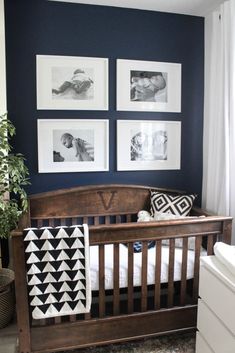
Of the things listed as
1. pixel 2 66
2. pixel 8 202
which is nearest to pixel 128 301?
pixel 8 202

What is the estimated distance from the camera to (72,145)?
8.53ft

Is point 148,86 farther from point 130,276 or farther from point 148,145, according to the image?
point 130,276

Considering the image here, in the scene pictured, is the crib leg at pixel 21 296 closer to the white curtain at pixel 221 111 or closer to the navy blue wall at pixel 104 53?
the navy blue wall at pixel 104 53

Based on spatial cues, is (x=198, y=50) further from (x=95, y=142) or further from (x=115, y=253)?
(x=115, y=253)

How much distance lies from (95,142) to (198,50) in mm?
1299

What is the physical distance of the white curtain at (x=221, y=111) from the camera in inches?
90.4

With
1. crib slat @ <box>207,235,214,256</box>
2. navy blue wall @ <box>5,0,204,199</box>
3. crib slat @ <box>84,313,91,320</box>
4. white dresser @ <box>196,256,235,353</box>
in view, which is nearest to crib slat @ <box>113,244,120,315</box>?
crib slat @ <box>84,313,91,320</box>

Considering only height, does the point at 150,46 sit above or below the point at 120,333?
above

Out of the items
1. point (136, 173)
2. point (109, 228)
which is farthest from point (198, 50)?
point (109, 228)

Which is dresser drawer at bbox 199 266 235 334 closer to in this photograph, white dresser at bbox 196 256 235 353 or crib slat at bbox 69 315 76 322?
white dresser at bbox 196 256 235 353

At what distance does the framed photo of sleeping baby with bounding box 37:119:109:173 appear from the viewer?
2.54 meters

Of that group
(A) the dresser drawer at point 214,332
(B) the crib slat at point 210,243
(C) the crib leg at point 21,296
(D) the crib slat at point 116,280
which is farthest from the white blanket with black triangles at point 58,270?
(B) the crib slat at point 210,243

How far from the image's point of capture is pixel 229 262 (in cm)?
145

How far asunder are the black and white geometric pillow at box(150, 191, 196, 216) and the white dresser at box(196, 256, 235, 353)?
922 millimetres
